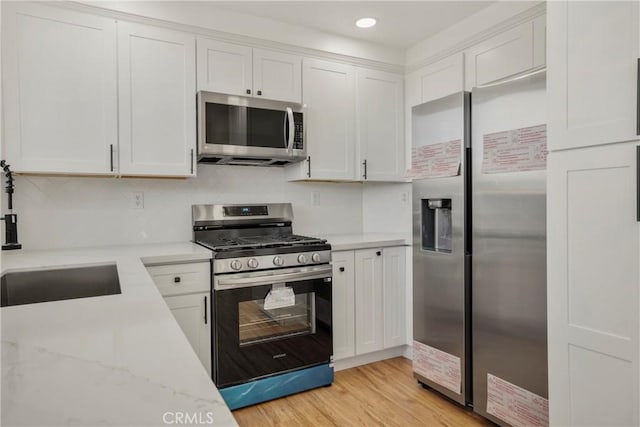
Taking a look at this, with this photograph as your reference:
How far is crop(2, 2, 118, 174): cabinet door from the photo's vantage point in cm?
208

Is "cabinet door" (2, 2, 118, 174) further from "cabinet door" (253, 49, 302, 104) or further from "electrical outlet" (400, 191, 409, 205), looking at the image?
"electrical outlet" (400, 191, 409, 205)

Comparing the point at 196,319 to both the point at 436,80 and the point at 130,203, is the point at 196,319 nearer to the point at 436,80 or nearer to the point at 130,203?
the point at 130,203

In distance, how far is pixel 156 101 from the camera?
2416 millimetres

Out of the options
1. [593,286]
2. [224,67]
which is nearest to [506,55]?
[593,286]

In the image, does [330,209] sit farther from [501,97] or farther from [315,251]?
[501,97]

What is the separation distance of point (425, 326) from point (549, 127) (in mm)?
1499

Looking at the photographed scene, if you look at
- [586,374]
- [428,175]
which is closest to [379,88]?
[428,175]

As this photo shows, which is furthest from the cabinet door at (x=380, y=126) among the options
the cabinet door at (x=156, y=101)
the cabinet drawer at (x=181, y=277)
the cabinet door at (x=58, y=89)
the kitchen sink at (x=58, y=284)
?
the kitchen sink at (x=58, y=284)

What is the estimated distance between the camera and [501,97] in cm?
210

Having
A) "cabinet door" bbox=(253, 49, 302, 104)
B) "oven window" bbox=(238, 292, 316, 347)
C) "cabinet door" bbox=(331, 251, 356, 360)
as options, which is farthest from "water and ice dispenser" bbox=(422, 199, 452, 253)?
→ "cabinet door" bbox=(253, 49, 302, 104)

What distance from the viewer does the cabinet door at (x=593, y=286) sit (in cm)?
134

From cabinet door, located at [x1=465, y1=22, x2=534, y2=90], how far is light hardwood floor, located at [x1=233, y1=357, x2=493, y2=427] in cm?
205

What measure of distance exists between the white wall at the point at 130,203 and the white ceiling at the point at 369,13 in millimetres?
1087

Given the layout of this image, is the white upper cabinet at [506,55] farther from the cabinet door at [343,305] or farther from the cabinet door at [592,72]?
the cabinet door at [343,305]
